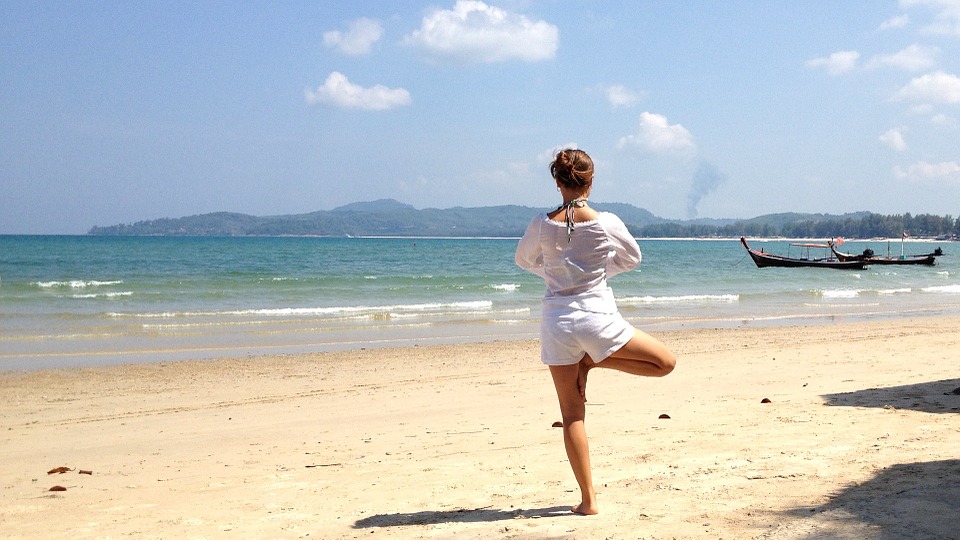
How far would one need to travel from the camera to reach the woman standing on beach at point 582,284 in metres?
3.90

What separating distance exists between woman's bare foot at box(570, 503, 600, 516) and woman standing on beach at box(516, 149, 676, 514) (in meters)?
0.63

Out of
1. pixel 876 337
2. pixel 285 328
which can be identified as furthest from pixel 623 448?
pixel 285 328

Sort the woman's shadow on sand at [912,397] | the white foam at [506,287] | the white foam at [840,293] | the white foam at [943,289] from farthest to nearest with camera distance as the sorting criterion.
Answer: the white foam at [943,289] < the white foam at [506,287] < the white foam at [840,293] < the woman's shadow on sand at [912,397]

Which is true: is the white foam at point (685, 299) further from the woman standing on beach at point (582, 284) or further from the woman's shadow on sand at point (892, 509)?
the woman standing on beach at point (582, 284)

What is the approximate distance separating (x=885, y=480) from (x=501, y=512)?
6.68 feet

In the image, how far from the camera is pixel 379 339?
17656mm

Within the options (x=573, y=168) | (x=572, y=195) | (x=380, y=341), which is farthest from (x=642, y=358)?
(x=380, y=341)

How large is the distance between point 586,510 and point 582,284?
1.16m

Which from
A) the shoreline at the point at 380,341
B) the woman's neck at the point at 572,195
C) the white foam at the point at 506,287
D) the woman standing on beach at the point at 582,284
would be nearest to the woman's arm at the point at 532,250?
the woman standing on beach at the point at 582,284

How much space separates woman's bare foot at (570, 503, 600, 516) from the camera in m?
4.23

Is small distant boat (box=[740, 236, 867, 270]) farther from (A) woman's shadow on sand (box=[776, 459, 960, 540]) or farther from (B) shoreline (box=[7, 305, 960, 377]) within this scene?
(A) woman's shadow on sand (box=[776, 459, 960, 540])

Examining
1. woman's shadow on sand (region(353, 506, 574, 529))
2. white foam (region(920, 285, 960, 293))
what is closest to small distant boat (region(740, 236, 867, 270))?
white foam (region(920, 285, 960, 293))

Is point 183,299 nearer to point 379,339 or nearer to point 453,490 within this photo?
point 379,339

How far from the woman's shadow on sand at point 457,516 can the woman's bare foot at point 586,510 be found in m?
0.05
